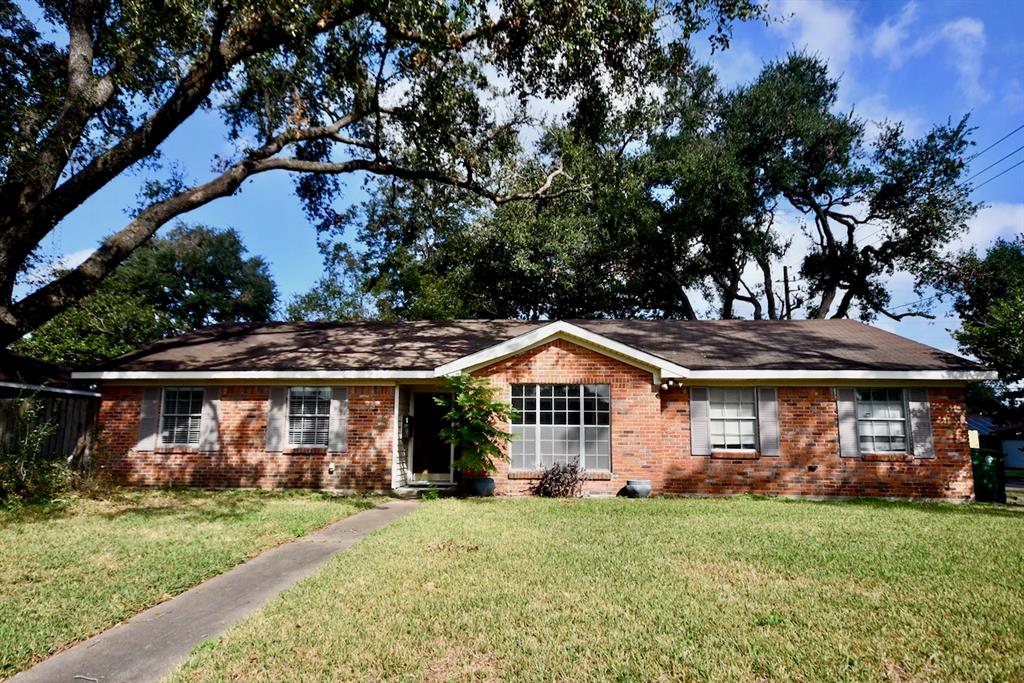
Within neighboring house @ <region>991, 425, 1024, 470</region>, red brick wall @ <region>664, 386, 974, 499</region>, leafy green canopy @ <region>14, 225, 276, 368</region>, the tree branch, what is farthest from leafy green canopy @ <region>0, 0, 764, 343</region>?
neighboring house @ <region>991, 425, 1024, 470</region>

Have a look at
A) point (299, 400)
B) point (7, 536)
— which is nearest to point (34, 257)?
point (299, 400)

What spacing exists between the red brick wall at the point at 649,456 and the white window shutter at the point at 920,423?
0.47 feet

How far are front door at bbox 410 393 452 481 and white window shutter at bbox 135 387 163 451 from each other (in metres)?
6.24

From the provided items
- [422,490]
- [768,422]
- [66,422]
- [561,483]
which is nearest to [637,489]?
[561,483]

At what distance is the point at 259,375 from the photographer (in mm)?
13797

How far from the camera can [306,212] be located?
18.1 meters

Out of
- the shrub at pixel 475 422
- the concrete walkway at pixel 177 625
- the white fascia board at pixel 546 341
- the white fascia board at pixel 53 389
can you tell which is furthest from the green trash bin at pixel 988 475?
the white fascia board at pixel 53 389

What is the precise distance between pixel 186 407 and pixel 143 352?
8.08 ft

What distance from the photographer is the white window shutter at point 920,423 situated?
12852 millimetres

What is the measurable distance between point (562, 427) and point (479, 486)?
2.28 meters

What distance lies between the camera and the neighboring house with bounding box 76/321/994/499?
42.3 feet

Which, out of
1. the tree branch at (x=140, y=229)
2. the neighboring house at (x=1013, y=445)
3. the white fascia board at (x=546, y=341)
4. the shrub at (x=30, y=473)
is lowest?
the neighboring house at (x=1013, y=445)

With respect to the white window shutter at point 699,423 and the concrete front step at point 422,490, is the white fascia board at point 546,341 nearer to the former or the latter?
the white window shutter at point 699,423

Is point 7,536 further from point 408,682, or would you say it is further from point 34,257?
point 34,257
